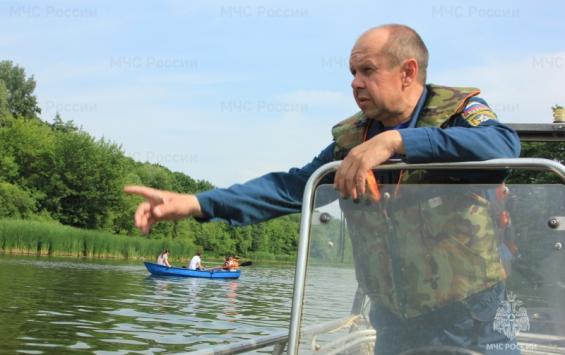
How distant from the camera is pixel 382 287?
7.76 ft

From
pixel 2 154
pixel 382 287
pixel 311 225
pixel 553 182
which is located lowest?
pixel 382 287

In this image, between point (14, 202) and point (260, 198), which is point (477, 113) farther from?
point (14, 202)

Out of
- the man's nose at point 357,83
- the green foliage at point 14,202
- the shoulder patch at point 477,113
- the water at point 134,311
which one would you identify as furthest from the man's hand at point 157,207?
the green foliage at point 14,202

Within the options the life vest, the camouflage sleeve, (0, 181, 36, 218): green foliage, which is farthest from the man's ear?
(0, 181, 36, 218): green foliage

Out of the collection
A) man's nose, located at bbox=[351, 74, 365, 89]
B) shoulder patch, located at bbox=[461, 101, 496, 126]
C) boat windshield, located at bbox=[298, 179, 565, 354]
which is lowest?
boat windshield, located at bbox=[298, 179, 565, 354]

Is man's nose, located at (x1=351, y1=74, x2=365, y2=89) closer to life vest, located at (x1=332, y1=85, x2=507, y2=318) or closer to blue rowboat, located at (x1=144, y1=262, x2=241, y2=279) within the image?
life vest, located at (x1=332, y1=85, x2=507, y2=318)

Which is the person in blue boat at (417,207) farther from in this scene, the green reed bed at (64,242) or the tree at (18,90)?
the tree at (18,90)

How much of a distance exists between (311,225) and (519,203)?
0.66 m

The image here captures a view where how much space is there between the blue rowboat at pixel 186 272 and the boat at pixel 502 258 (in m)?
35.9

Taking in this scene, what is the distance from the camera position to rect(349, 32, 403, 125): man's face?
239cm

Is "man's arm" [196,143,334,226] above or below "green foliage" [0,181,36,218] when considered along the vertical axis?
below

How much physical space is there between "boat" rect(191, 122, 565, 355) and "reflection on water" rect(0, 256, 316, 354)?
11.8m

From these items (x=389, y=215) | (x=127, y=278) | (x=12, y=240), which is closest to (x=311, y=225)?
(x=389, y=215)

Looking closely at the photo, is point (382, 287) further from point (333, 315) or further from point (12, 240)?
point (12, 240)
